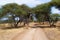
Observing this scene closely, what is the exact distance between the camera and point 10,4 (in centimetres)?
5159

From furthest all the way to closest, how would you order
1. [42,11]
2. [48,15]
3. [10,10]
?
[48,15] < [42,11] < [10,10]

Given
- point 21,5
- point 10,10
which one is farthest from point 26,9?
point 10,10

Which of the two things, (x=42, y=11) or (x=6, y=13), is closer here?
(x=6, y=13)

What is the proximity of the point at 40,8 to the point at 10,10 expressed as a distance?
9.64 m

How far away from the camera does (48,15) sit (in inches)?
2350

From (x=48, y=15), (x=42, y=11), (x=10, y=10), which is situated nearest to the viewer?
(x=10, y=10)

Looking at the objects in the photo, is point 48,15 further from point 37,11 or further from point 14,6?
point 14,6

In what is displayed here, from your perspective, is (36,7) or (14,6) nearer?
(14,6)

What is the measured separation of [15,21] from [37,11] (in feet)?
24.2

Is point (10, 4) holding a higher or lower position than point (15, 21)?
higher

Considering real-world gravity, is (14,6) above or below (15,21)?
above

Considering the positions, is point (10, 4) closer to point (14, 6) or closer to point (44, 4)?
point (14, 6)

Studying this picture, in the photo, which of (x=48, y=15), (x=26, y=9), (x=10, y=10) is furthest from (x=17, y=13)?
(x=48, y=15)

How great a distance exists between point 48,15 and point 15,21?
12.9 m
